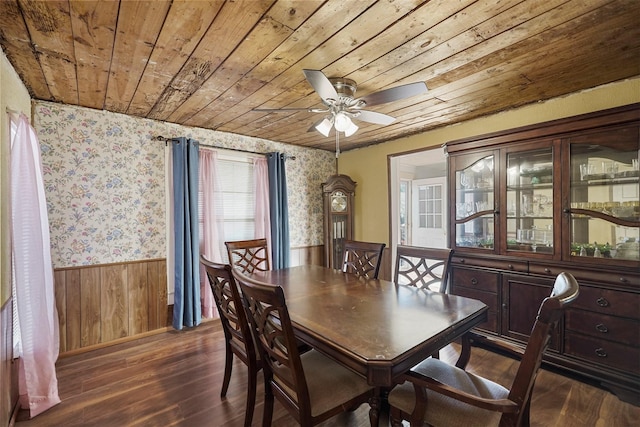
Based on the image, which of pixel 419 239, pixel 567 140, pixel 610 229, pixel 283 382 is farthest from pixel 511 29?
pixel 419 239

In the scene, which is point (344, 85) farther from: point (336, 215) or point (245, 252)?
point (336, 215)

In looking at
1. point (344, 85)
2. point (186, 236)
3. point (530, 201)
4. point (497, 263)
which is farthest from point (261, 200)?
point (530, 201)

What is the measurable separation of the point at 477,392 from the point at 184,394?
6.35ft

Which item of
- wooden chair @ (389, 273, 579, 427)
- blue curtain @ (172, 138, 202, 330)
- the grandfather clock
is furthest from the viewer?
the grandfather clock

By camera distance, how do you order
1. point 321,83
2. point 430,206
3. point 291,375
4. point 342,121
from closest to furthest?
1. point 291,375
2. point 321,83
3. point 342,121
4. point 430,206

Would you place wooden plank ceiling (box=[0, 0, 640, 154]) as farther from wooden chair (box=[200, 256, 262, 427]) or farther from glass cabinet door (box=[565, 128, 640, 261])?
wooden chair (box=[200, 256, 262, 427])

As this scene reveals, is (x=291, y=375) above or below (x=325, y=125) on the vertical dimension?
below

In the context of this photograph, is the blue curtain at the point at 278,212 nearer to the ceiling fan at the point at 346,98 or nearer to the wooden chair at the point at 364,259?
the wooden chair at the point at 364,259

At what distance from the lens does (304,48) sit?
5.60 feet

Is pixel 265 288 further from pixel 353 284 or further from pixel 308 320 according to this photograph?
pixel 353 284

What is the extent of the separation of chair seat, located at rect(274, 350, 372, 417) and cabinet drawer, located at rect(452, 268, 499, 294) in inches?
68.9

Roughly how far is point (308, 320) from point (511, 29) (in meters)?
1.85

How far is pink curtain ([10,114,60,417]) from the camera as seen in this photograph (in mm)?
1816

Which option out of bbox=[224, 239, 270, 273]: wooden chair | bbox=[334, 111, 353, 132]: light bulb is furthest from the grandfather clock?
bbox=[334, 111, 353, 132]: light bulb
